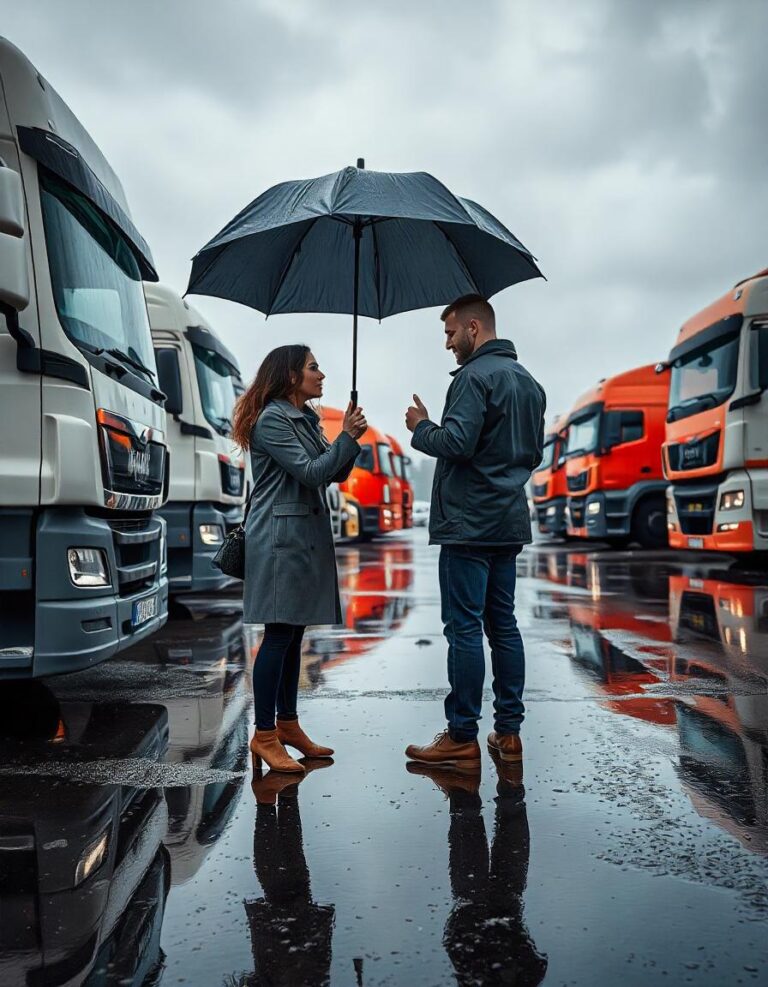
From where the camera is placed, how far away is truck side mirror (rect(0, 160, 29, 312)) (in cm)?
384

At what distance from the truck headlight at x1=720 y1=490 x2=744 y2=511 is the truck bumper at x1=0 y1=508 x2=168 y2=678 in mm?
8170

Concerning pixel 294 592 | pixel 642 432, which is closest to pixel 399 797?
pixel 294 592

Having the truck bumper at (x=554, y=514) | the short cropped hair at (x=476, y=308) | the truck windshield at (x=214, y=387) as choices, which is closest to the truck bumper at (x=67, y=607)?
the short cropped hair at (x=476, y=308)

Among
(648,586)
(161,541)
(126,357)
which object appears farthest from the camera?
(648,586)

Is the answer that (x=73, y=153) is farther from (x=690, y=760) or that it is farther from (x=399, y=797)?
(x=690, y=760)

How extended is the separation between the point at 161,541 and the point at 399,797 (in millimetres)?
2744

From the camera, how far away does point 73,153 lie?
4723mm

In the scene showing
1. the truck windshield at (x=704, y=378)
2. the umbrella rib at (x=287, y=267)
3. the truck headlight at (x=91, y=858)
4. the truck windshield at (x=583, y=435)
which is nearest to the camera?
the truck headlight at (x=91, y=858)

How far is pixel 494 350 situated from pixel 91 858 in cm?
→ 247

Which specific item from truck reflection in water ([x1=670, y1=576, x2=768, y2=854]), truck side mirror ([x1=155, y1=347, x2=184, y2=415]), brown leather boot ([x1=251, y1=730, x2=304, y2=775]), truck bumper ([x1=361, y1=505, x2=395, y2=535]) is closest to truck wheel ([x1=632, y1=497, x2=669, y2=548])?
truck bumper ([x1=361, y1=505, x2=395, y2=535])

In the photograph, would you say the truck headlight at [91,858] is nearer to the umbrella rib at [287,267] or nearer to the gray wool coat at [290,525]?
the gray wool coat at [290,525]

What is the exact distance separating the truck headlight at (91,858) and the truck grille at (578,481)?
17.2 metres

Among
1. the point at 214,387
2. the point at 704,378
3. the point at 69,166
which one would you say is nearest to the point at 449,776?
the point at 69,166

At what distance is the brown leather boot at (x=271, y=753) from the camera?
12.5 feet
